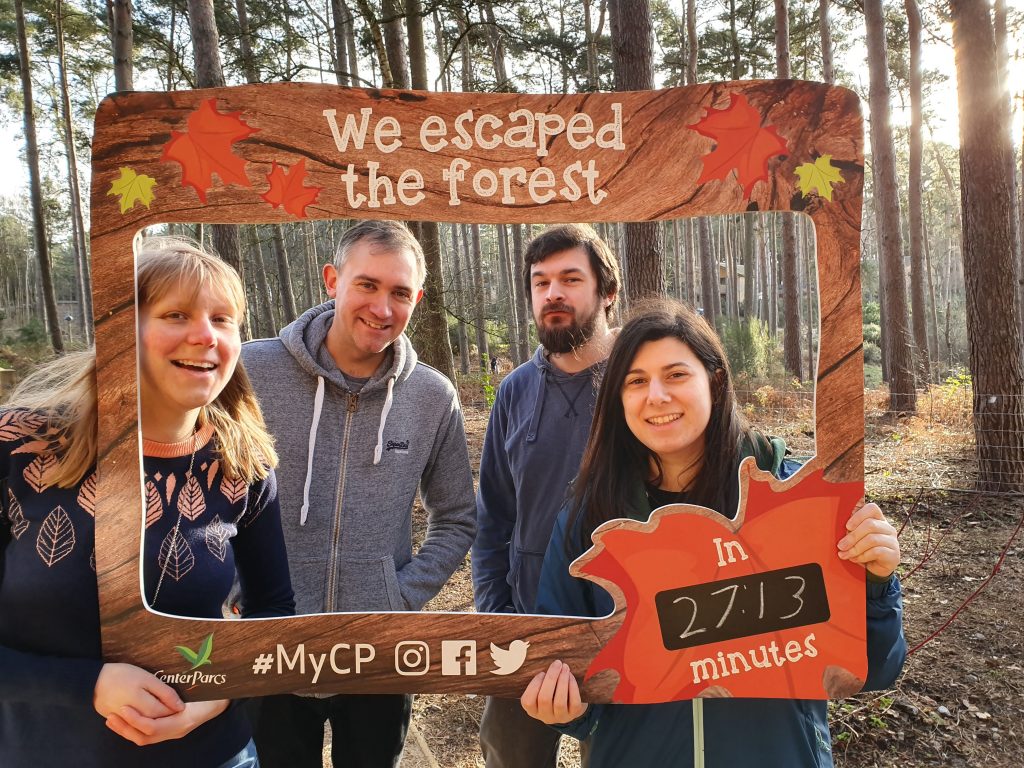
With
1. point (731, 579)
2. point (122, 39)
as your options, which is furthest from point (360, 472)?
point (122, 39)

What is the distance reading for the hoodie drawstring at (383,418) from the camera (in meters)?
1.83

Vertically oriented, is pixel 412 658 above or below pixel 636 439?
below

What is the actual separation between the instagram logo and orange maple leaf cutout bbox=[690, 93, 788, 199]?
128 cm

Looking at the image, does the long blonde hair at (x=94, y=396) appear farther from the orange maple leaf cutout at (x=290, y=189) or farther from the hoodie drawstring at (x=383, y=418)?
the hoodie drawstring at (x=383, y=418)

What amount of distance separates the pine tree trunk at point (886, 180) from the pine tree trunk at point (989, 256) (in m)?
3.96

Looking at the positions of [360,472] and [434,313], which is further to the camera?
[434,313]

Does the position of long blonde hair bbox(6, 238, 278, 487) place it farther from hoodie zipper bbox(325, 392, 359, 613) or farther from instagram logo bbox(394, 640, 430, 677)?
instagram logo bbox(394, 640, 430, 677)

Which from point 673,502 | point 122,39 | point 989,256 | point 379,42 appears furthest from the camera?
point 122,39

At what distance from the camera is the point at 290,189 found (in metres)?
1.48

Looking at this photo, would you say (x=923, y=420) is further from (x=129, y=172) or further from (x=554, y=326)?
(x=129, y=172)

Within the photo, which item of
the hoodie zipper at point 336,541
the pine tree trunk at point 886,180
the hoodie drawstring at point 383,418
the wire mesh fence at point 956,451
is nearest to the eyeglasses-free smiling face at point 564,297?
the hoodie drawstring at point 383,418

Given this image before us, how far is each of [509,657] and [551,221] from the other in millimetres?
1024

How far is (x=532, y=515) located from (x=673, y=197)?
0.96 meters

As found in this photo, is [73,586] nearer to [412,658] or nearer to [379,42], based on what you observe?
[412,658]
